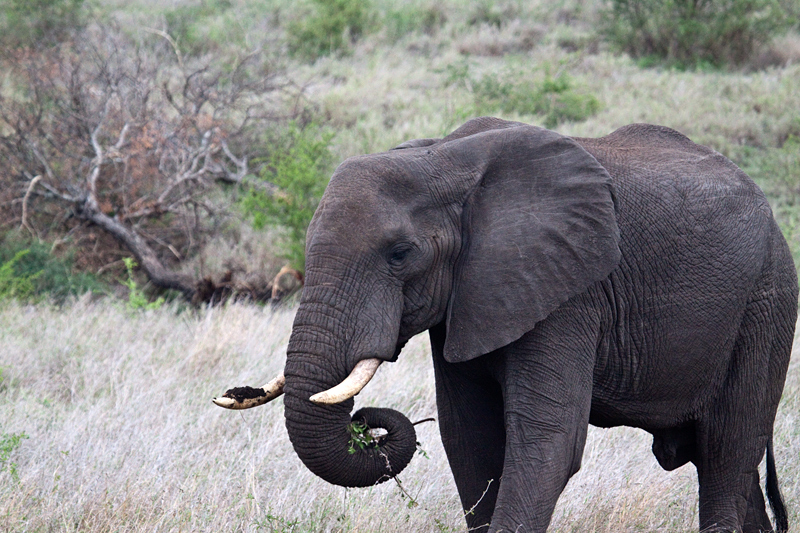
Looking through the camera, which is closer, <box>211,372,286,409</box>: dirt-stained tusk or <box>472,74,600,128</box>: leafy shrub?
<box>211,372,286,409</box>: dirt-stained tusk

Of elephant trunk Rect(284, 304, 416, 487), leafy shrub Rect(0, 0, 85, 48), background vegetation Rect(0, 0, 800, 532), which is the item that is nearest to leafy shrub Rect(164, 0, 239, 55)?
background vegetation Rect(0, 0, 800, 532)

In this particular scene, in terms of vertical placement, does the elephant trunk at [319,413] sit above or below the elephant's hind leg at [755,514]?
above

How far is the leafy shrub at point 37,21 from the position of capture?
17047 mm

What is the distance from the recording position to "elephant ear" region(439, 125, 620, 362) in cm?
343

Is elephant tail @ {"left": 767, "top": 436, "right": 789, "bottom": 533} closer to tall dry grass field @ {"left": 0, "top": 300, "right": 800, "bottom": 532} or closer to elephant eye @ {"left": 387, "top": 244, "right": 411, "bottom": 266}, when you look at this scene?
tall dry grass field @ {"left": 0, "top": 300, "right": 800, "bottom": 532}

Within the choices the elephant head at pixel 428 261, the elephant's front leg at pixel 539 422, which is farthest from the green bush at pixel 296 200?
the elephant's front leg at pixel 539 422

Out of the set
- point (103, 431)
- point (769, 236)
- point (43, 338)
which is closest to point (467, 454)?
point (769, 236)

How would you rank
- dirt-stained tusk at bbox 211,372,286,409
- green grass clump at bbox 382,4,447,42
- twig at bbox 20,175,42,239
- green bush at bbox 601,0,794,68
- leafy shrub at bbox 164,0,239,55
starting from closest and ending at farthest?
dirt-stained tusk at bbox 211,372,286,409, twig at bbox 20,175,42,239, green bush at bbox 601,0,794,68, leafy shrub at bbox 164,0,239,55, green grass clump at bbox 382,4,447,42

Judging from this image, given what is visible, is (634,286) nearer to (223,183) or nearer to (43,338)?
(43,338)

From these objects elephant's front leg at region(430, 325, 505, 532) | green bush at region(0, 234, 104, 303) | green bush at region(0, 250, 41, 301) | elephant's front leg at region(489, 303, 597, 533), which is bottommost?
green bush at region(0, 234, 104, 303)

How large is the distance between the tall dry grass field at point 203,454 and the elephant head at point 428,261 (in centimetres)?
76

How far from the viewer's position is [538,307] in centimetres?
342

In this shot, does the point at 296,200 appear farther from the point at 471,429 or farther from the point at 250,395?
the point at 250,395

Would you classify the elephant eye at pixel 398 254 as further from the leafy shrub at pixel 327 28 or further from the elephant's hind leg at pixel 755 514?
the leafy shrub at pixel 327 28
